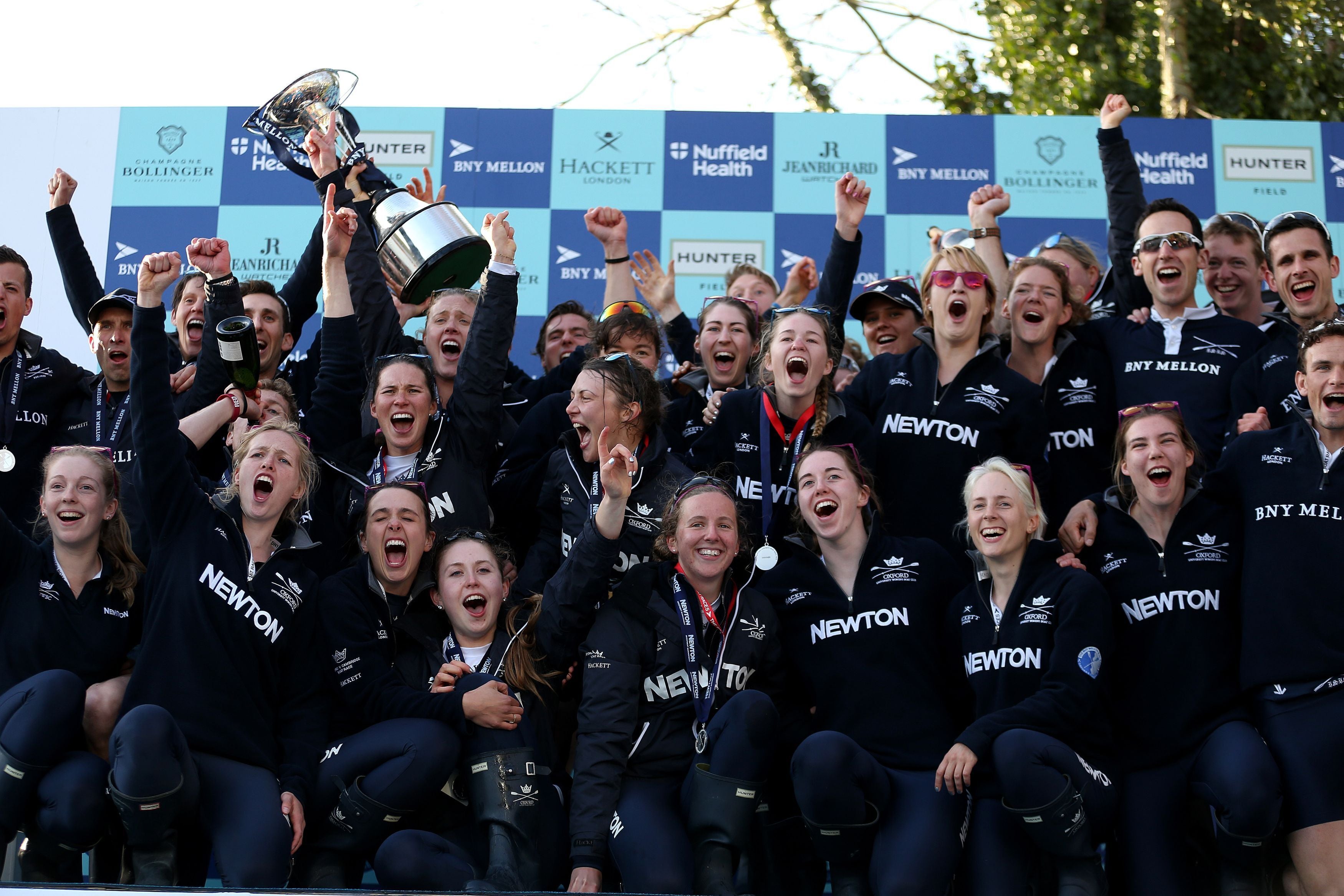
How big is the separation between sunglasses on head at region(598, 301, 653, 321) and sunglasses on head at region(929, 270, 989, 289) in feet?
3.56

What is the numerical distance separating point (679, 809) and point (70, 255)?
3220mm

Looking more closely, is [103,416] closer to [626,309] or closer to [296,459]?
[296,459]

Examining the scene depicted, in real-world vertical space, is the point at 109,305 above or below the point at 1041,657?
above

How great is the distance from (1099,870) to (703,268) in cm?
422

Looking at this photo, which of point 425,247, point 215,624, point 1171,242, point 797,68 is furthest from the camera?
point 797,68

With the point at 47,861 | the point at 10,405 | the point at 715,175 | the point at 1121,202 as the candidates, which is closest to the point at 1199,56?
the point at 715,175

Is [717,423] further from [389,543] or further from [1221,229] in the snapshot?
[1221,229]

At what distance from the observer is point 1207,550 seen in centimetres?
364

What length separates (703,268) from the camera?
22.6ft

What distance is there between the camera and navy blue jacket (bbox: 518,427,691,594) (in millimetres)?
4020

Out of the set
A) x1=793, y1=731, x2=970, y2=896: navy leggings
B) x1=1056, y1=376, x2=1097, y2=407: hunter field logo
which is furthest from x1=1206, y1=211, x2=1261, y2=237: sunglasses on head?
x1=793, y1=731, x2=970, y2=896: navy leggings

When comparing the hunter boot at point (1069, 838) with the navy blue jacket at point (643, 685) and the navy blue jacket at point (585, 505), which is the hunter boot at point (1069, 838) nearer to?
the navy blue jacket at point (643, 685)

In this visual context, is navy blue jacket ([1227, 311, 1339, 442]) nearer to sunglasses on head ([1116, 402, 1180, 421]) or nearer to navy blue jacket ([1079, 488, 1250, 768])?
sunglasses on head ([1116, 402, 1180, 421])

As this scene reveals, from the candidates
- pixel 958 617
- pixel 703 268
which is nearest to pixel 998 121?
pixel 703 268
